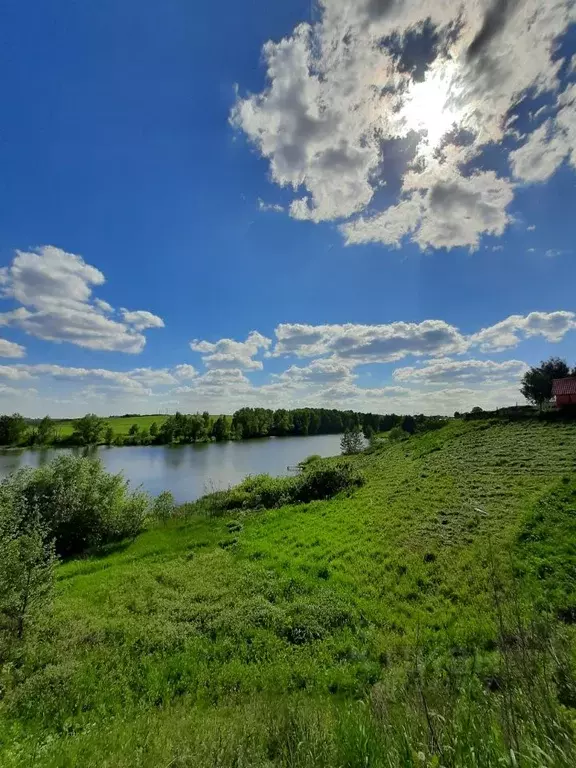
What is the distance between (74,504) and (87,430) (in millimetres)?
85614

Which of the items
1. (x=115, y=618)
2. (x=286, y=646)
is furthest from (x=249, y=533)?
(x=286, y=646)

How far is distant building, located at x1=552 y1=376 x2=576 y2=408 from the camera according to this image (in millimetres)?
34500

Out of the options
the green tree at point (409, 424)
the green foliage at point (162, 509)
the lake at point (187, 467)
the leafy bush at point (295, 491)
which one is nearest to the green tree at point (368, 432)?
the green tree at point (409, 424)

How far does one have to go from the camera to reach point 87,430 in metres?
96.1

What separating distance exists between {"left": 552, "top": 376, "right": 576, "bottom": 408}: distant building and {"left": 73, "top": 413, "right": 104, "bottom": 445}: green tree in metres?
102

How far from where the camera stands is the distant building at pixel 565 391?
34.5 meters

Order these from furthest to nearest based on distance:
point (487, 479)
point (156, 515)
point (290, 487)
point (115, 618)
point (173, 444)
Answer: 1. point (173, 444)
2. point (290, 487)
3. point (156, 515)
4. point (487, 479)
5. point (115, 618)

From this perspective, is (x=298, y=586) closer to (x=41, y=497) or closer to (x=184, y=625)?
(x=184, y=625)

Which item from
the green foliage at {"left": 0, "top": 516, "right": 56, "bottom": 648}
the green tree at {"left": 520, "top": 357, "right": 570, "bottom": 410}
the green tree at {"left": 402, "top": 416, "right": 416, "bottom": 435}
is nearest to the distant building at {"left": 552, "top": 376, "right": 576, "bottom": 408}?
the green tree at {"left": 520, "top": 357, "right": 570, "bottom": 410}

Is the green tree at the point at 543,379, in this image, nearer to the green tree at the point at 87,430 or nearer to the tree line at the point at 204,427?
the tree line at the point at 204,427

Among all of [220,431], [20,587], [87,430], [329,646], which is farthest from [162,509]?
[220,431]

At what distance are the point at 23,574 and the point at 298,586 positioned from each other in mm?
8136

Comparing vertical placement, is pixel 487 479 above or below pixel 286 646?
above

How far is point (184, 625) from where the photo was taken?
32.3 ft
